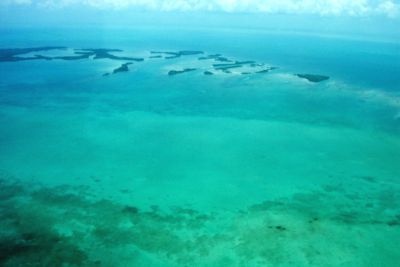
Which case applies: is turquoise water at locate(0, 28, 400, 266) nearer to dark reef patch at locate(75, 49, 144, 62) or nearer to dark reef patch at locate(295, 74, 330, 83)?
dark reef patch at locate(295, 74, 330, 83)

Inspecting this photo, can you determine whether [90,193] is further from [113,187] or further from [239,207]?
[239,207]

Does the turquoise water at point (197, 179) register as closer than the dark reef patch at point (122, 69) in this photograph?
Yes

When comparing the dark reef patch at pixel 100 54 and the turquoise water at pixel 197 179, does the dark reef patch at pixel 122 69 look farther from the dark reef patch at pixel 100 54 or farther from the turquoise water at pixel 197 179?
the turquoise water at pixel 197 179

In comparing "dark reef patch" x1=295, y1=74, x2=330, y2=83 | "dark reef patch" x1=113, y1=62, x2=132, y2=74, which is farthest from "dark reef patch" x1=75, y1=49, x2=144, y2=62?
"dark reef patch" x1=295, y1=74, x2=330, y2=83

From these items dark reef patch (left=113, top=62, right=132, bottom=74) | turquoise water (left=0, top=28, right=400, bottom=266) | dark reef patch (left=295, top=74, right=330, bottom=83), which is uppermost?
dark reef patch (left=295, top=74, right=330, bottom=83)

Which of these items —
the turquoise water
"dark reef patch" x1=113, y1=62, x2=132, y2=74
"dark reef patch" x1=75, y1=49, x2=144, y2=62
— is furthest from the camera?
"dark reef patch" x1=75, y1=49, x2=144, y2=62

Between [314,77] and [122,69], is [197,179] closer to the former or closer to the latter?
[314,77]

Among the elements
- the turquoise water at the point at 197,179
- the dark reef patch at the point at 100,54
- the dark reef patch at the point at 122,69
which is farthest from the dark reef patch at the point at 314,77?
the dark reef patch at the point at 100,54

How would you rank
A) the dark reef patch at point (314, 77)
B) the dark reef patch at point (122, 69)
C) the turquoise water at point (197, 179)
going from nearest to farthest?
the turquoise water at point (197, 179) < the dark reef patch at point (314, 77) < the dark reef patch at point (122, 69)

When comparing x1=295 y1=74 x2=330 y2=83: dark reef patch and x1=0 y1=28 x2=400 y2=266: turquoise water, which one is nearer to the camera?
x1=0 y1=28 x2=400 y2=266: turquoise water
